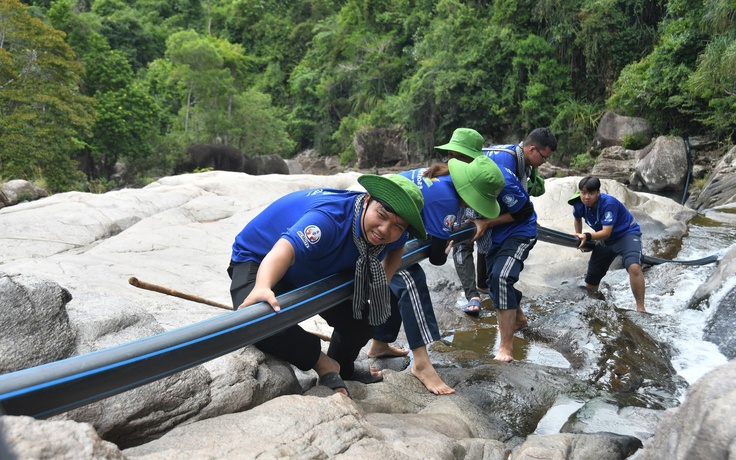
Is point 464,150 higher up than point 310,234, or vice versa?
point 464,150

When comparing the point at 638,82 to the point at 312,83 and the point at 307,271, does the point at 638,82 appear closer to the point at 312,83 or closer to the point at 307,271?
the point at 307,271

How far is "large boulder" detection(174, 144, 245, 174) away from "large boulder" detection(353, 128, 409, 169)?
640cm

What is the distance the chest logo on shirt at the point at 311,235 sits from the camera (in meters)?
2.64

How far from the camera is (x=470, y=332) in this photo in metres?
5.38

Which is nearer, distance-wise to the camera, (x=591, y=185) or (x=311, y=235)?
(x=311, y=235)

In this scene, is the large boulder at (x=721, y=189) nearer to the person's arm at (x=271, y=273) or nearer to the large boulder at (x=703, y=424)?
the large boulder at (x=703, y=424)

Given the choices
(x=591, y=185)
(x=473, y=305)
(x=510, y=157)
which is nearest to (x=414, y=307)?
(x=510, y=157)

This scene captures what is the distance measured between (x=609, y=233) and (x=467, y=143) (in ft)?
8.07

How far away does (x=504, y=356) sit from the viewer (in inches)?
172

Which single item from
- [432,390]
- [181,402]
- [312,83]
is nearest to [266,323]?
[181,402]

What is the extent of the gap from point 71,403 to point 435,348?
3278 mm

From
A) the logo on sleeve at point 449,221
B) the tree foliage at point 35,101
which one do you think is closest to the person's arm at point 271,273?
the logo on sleeve at point 449,221

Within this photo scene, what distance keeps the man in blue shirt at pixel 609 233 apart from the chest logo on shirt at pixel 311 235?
4.03 metres

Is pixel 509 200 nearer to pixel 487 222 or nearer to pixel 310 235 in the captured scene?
pixel 487 222
